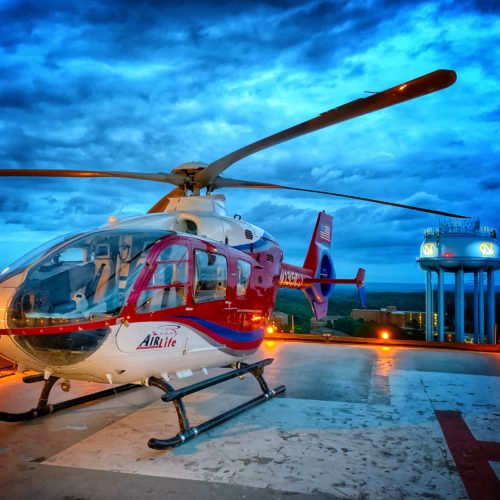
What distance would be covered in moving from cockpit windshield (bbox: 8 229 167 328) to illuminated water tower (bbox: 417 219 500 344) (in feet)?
76.3

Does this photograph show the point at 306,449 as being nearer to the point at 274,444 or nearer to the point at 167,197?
the point at 274,444

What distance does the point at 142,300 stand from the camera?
16.0 feet

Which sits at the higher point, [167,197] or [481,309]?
[167,197]

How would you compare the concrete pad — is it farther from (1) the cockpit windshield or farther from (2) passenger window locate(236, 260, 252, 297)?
(2) passenger window locate(236, 260, 252, 297)

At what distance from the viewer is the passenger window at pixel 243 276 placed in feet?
22.1

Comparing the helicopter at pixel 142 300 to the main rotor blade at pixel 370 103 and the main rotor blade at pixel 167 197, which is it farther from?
the main rotor blade at pixel 167 197

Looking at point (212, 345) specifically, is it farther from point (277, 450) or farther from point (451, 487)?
point (451, 487)

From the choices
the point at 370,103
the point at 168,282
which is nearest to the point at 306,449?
the point at 168,282

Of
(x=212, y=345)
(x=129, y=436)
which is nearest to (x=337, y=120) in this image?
(x=212, y=345)

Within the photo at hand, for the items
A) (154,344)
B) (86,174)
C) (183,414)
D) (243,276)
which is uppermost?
(86,174)

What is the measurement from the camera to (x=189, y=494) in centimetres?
410

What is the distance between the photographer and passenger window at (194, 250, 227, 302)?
5.71 metres

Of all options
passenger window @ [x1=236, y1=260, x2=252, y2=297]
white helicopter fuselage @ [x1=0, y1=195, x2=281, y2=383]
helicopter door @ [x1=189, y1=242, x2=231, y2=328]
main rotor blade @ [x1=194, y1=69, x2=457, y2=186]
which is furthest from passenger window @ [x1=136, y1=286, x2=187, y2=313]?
main rotor blade @ [x1=194, y1=69, x2=457, y2=186]

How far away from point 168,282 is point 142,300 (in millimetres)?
432
